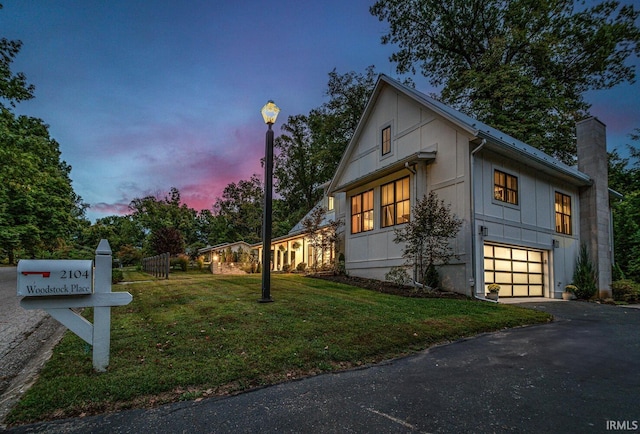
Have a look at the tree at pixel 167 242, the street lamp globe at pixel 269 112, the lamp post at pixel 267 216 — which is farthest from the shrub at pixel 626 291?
the tree at pixel 167 242

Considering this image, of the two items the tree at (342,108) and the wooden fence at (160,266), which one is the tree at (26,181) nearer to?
the wooden fence at (160,266)

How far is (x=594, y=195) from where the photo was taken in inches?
559

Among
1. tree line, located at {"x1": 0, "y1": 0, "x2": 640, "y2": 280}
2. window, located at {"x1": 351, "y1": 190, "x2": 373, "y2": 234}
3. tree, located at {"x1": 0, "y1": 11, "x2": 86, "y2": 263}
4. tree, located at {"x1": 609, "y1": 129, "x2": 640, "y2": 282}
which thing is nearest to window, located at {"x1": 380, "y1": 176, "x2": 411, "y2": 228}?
window, located at {"x1": 351, "y1": 190, "x2": 373, "y2": 234}

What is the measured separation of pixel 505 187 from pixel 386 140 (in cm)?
503

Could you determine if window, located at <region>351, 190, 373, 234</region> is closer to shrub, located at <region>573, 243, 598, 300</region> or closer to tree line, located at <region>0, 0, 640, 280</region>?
shrub, located at <region>573, 243, 598, 300</region>

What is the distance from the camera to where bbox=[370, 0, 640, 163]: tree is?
19453mm

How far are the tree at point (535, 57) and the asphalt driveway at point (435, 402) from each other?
1902 cm

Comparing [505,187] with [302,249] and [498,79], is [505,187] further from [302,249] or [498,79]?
[302,249]

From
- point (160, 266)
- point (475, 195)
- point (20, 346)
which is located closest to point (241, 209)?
point (160, 266)

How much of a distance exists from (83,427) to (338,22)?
1864 centimetres

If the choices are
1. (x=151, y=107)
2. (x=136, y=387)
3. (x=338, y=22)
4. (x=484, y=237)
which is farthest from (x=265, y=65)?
(x=136, y=387)

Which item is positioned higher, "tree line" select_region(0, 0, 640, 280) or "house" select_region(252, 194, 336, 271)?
"tree line" select_region(0, 0, 640, 280)

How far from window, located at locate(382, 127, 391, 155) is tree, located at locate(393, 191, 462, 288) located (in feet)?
11.8

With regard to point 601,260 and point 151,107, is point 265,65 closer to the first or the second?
point 151,107
